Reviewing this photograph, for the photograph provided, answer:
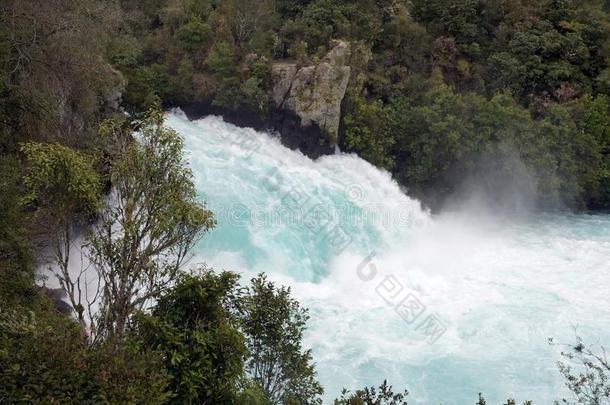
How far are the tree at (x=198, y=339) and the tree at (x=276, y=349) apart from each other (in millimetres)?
683

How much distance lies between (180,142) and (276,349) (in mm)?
2872

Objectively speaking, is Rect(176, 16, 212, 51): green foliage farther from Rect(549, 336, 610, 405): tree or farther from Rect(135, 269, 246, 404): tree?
Rect(135, 269, 246, 404): tree

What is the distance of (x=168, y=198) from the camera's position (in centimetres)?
670

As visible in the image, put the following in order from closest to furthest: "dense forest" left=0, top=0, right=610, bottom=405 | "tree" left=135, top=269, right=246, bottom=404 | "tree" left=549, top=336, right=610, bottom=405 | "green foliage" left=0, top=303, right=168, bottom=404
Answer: "green foliage" left=0, top=303, right=168, bottom=404, "tree" left=135, top=269, right=246, bottom=404, "dense forest" left=0, top=0, right=610, bottom=405, "tree" left=549, top=336, right=610, bottom=405

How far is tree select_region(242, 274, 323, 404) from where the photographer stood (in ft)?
23.6

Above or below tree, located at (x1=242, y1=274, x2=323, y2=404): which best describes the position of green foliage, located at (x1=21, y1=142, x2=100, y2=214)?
above

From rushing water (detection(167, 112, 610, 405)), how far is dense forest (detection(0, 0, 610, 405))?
866mm

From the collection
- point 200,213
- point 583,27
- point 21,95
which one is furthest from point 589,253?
point 21,95

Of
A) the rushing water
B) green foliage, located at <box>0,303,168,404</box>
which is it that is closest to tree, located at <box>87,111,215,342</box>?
green foliage, located at <box>0,303,168,404</box>

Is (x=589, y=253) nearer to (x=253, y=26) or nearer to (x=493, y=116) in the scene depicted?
(x=493, y=116)

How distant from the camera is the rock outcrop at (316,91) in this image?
765 inches

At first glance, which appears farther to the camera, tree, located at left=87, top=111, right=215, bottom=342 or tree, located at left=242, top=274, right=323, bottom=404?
tree, located at left=242, top=274, right=323, bottom=404

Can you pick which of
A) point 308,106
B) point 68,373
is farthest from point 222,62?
point 68,373

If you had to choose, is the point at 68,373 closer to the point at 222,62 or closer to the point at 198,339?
the point at 198,339
